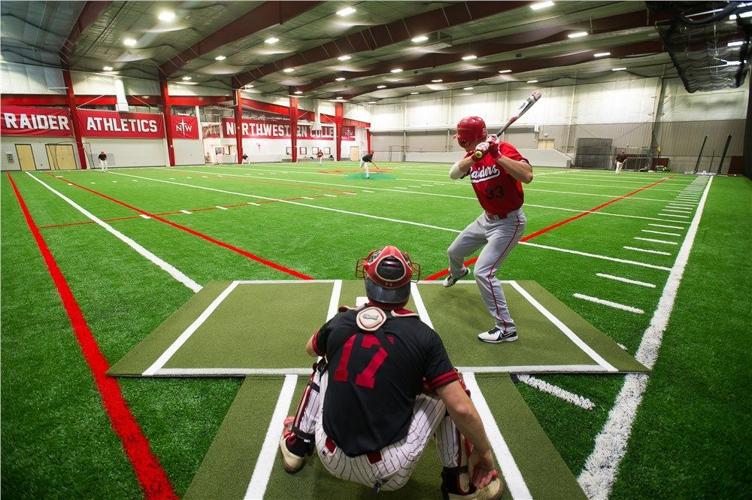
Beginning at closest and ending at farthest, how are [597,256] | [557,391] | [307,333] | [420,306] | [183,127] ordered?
[557,391]
[307,333]
[420,306]
[597,256]
[183,127]

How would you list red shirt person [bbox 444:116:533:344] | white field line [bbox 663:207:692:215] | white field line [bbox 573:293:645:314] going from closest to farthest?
red shirt person [bbox 444:116:533:344], white field line [bbox 573:293:645:314], white field line [bbox 663:207:692:215]

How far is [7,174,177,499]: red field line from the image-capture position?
81.8 inches

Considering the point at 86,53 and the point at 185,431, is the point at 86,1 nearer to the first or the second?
the point at 86,53

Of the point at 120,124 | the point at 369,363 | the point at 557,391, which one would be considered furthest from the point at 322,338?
the point at 120,124

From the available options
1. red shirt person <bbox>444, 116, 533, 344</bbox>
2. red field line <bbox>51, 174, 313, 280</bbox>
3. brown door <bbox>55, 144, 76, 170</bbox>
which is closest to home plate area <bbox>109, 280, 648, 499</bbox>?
red shirt person <bbox>444, 116, 533, 344</bbox>

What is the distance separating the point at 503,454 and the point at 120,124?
38.8m

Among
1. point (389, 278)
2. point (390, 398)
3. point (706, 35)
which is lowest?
point (390, 398)

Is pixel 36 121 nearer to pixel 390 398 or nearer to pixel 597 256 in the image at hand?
pixel 597 256

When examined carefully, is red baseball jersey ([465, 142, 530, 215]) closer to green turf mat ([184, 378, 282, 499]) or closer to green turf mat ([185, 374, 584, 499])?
green turf mat ([185, 374, 584, 499])

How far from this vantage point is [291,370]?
3.08 m

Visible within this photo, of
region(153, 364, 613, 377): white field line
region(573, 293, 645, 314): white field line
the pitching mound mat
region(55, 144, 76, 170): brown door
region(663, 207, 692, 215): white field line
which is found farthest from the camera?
region(55, 144, 76, 170): brown door

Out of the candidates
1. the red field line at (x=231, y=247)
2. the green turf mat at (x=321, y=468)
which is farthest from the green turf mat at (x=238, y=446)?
the red field line at (x=231, y=247)

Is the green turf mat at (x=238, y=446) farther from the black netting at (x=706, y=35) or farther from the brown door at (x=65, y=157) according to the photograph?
the brown door at (x=65, y=157)

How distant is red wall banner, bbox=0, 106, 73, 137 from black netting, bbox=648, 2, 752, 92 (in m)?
37.4
